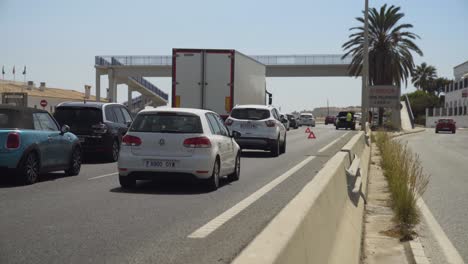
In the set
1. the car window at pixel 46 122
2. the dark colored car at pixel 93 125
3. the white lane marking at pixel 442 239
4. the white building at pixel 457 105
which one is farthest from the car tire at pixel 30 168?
the white building at pixel 457 105

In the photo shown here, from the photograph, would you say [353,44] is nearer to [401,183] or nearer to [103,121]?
[103,121]

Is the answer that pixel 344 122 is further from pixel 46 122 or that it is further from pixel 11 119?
pixel 11 119

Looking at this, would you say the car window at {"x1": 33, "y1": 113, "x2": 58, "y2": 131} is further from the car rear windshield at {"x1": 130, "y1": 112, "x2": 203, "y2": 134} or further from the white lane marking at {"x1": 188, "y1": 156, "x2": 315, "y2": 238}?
the white lane marking at {"x1": 188, "y1": 156, "x2": 315, "y2": 238}

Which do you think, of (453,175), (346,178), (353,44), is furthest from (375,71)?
(346,178)

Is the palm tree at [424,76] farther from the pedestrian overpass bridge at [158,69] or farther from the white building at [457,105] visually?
the pedestrian overpass bridge at [158,69]

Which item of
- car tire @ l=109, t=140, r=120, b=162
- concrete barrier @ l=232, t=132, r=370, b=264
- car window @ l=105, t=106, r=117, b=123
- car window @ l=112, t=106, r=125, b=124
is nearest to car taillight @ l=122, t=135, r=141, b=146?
concrete barrier @ l=232, t=132, r=370, b=264

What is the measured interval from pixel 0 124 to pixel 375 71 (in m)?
51.5

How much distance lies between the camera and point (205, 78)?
88.2ft

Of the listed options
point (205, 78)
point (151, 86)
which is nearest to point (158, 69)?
point (151, 86)

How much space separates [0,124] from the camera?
12.9 metres

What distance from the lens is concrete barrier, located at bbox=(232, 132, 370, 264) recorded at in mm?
3377

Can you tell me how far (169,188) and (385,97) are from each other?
29697mm

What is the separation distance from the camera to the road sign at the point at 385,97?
40.8m

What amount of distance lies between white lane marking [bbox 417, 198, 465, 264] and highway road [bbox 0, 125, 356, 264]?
7.23 feet
